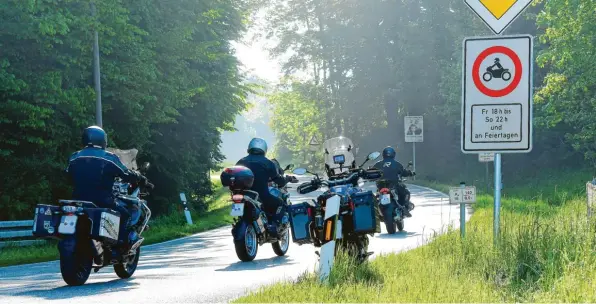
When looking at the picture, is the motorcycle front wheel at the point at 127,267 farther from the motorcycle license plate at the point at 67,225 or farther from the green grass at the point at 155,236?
the green grass at the point at 155,236

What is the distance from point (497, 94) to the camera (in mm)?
10164

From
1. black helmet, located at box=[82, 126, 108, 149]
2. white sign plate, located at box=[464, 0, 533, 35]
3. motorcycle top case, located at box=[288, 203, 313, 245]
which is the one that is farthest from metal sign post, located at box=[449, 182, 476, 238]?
black helmet, located at box=[82, 126, 108, 149]

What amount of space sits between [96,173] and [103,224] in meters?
0.68

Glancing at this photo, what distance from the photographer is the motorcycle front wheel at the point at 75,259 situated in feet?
35.3

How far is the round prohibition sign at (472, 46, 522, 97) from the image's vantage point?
1012 centimetres

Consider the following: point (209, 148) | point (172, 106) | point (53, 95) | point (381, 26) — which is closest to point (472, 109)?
point (53, 95)

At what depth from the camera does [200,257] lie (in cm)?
1625

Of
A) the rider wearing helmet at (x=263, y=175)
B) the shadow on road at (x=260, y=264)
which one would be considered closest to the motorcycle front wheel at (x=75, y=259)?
the shadow on road at (x=260, y=264)

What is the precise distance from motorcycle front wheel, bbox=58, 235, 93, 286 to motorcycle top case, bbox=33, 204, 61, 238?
0.60ft

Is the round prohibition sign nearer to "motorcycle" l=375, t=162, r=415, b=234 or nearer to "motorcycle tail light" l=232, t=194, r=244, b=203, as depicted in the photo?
"motorcycle tail light" l=232, t=194, r=244, b=203

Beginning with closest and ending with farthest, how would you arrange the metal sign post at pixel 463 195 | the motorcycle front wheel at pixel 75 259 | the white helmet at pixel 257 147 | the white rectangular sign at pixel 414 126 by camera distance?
the motorcycle front wheel at pixel 75 259 → the metal sign post at pixel 463 195 → the white helmet at pixel 257 147 → the white rectangular sign at pixel 414 126

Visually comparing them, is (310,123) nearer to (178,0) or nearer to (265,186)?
(178,0)

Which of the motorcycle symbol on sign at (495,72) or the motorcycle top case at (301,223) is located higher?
the motorcycle symbol on sign at (495,72)

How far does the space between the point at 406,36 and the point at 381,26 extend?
456 cm
